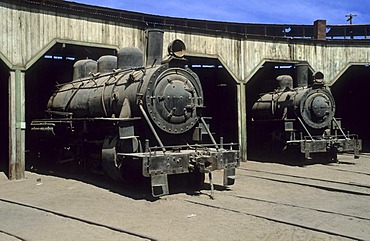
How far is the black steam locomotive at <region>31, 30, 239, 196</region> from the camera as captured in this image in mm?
8570

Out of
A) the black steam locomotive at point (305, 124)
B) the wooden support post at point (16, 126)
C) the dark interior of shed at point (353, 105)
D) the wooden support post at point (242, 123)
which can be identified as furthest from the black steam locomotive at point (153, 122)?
the dark interior of shed at point (353, 105)

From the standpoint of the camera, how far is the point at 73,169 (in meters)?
12.5

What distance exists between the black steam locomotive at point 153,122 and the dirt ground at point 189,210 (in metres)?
0.64

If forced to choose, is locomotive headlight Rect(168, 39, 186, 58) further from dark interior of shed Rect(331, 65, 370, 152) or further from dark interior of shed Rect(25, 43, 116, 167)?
dark interior of shed Rect(331, 65, 370, 152)

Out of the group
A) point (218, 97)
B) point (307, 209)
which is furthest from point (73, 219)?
point (218, 97)

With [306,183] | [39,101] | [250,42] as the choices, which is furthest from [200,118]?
[39,101]

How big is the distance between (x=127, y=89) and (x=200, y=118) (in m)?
1.85

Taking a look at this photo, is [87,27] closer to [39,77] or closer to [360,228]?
[39,77]

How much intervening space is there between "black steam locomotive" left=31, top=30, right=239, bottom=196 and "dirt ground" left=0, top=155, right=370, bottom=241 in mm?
637

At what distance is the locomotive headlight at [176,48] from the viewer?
31.4 feet

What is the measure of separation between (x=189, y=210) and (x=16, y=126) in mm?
6425

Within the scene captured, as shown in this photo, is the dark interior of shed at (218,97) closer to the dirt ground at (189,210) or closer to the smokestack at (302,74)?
the smokestack at (302,74)

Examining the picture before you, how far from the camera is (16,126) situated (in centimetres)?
1151

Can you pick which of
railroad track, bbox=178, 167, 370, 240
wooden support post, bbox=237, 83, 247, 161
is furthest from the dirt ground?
wooden support post, bbox=237, 83, 247, 161
